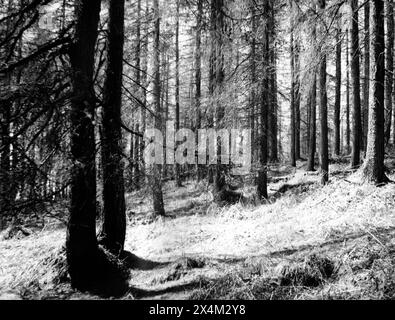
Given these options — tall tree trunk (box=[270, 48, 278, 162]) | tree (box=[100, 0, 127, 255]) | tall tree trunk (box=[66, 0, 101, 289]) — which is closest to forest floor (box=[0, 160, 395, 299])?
tall tree trunk (box=[66, 0, 101, 289])

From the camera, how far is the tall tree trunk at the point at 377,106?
782 centimetres

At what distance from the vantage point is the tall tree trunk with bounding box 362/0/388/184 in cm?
782

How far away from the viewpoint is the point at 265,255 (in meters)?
5.84

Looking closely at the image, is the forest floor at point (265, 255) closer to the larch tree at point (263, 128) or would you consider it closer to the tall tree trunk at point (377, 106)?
the tall tree trunk at point (377, 106)

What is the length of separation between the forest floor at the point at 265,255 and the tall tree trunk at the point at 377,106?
48 centimetres

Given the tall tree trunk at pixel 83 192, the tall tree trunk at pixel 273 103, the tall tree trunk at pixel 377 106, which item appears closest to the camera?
the tall tree trunk at pixel 83 192

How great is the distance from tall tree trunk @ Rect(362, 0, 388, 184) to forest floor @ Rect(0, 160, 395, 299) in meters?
0.48

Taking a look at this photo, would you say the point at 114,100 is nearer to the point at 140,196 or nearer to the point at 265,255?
the point at 140,196

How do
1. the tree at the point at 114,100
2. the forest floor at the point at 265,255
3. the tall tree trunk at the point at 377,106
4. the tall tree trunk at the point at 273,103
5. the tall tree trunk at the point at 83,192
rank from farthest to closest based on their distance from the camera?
the tall tree trunk at the point at 273,103, the tall tree trunk at the point at 377,106, the tree at the point at 114,100, the tall tree trunk at the point at 83,192, the forest floor at the point at 265,255

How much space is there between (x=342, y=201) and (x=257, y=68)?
5.68 metres

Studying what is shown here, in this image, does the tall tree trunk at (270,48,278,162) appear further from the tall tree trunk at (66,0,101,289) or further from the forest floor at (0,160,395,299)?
the tall tree trunk at (66,0,101,289)

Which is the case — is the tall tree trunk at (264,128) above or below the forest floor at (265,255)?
above

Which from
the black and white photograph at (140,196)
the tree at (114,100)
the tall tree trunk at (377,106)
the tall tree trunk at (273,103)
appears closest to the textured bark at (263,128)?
the tall tree trunk at (273,103)

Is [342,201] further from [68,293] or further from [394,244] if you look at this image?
[68,293]
